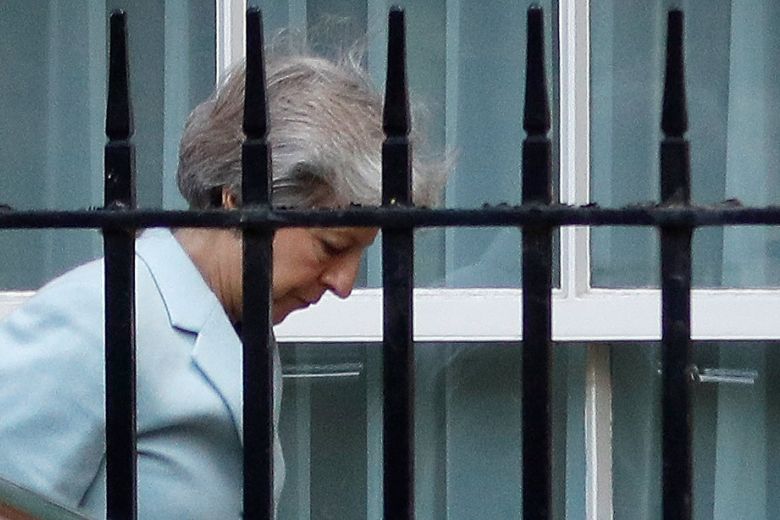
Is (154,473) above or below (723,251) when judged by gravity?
below

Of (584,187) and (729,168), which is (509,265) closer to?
(584,187)

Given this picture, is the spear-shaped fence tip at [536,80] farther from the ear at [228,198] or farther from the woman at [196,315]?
the ear at [228,198]

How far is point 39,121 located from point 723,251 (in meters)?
1.51

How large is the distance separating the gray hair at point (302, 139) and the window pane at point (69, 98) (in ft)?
4.61

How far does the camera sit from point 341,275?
238 centimetres

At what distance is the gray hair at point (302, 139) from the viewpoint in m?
2.23

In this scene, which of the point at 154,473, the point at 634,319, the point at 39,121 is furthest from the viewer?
the point at 39,121

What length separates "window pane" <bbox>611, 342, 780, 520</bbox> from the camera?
362cm

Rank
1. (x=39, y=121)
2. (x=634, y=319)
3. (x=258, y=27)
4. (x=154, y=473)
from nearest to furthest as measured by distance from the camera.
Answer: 1. (x=258, y=27)
2. (x=154, y=473)
3. (x=634, y=319)
4. (x=39, y=121)

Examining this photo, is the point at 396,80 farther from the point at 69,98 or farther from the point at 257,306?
the point at 69,98

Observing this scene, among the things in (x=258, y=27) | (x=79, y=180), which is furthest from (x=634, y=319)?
(x=258, y=27)

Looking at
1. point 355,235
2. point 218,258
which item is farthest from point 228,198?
point 355,235

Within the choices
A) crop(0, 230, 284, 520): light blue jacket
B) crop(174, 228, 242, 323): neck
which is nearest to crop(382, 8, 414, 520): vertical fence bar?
crop(0, 230, 284, 520): light blue jacket

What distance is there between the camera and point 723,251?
364 centimetres
